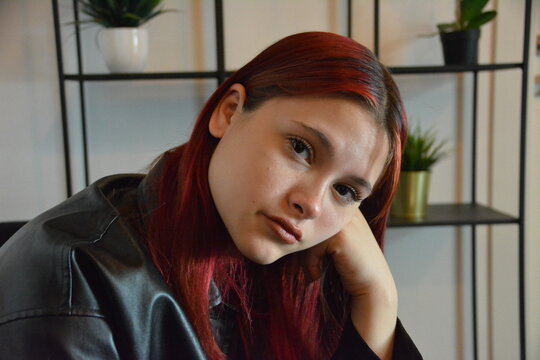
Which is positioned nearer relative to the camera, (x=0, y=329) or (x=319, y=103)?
(x=0, y=329)

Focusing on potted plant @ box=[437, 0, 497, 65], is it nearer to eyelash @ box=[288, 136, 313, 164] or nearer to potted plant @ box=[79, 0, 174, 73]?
potted plant @ box=[79, 0, 174, 73]

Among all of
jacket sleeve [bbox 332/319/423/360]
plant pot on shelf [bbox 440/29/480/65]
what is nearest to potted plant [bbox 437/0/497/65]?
plant pot on shelf [bbox 440/29/480/65]

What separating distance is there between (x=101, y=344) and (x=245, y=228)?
0.22 metres

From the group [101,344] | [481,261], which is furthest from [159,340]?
[481,261]

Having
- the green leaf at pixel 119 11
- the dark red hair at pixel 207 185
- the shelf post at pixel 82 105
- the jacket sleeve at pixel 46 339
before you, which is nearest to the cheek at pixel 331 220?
the dark red hair at pixel 207 185

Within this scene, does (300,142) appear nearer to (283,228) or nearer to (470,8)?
(283,228)

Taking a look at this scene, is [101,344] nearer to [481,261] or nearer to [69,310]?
[69,310]

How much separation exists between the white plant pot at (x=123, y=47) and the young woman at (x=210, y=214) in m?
0.65

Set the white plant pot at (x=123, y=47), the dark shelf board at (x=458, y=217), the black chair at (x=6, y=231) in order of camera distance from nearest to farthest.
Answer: the black chair at (x=6, y=231) → the white plant pot at (x=123, y=47) → the dark shelf board at (x=458, y=217)

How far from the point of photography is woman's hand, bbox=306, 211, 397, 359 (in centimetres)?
87

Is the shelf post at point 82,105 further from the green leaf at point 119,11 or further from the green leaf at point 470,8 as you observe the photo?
the green leaf at point 470,8

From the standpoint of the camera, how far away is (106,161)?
63.7 inches

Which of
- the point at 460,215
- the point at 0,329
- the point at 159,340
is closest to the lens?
the point at 0,329

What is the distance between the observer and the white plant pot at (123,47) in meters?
1.34
